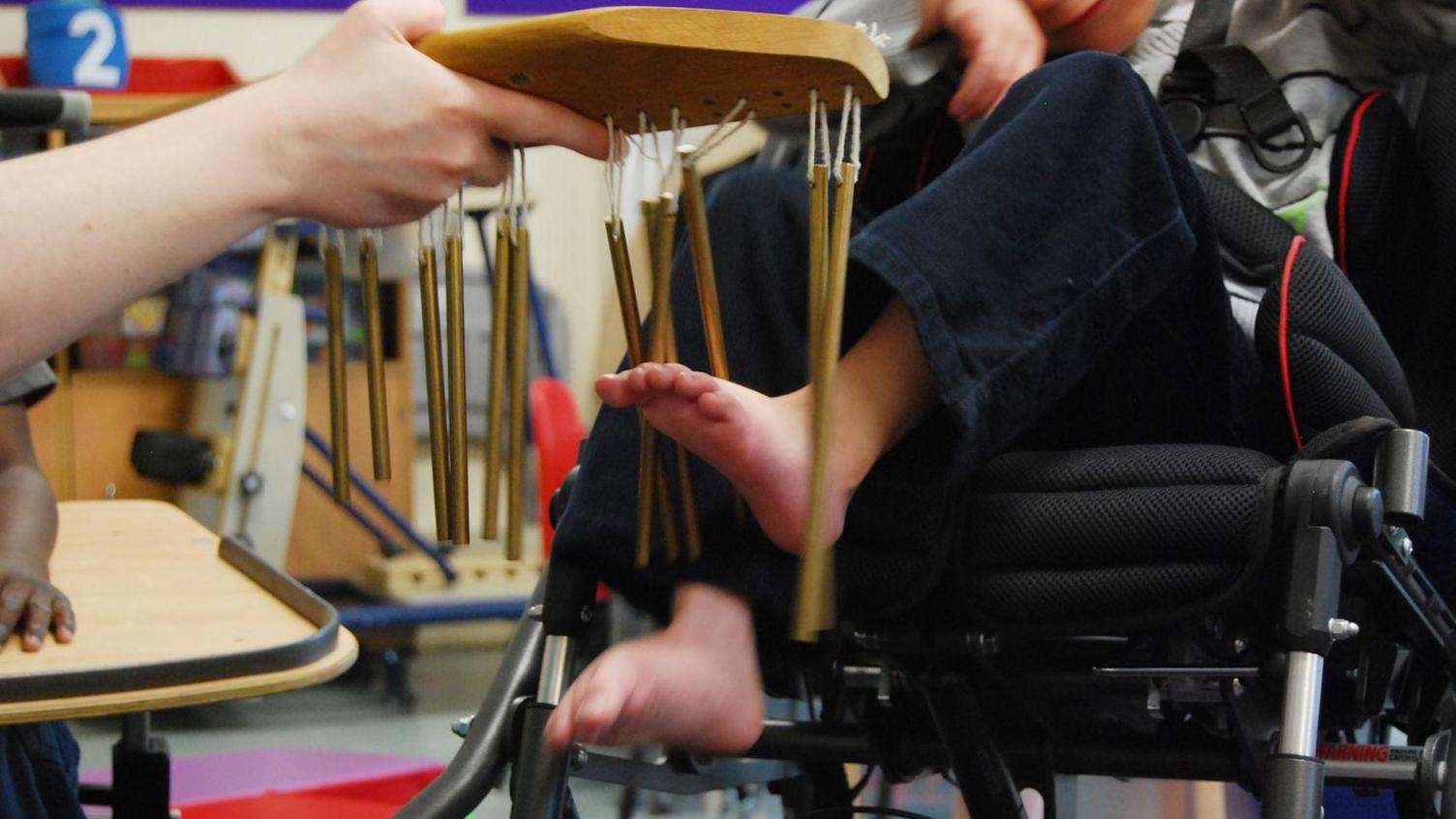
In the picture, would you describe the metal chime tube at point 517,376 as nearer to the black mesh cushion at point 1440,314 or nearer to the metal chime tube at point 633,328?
the metal chime tube at point 633,328

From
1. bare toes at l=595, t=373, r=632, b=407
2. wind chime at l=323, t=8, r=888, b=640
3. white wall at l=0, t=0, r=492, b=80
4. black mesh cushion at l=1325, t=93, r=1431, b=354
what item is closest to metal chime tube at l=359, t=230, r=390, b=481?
wind chime at l=323, t=8, r=888, b=640

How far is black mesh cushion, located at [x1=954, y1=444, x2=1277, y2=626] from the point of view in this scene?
91cm

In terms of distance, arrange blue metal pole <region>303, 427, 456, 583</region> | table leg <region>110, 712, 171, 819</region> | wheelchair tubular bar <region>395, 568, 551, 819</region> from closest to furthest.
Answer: wheelchair tubular bar <region>395, 568, 551, 819</region>, table leg <region>110, 712, 171, 819</region>, blue metal pole <region>303, 427, 456, 583</region>

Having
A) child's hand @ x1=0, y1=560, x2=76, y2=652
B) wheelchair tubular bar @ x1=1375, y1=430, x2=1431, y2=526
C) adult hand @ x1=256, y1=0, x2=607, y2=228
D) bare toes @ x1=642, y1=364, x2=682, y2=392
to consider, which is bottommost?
child's hand @ x1=0, y1=560, x2=76, y2=652

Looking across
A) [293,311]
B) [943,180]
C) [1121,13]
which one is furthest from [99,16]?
[943,180]

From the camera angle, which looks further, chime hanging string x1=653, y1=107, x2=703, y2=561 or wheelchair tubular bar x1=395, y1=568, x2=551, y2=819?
wheelchair tubular bar x1=395, y1=568, x2=551, y2=819

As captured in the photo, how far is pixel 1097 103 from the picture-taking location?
96cm

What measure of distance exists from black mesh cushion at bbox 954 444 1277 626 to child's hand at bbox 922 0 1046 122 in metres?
0.29

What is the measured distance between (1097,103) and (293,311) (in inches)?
89.4

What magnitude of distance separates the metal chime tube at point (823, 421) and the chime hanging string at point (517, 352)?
0.15 metres

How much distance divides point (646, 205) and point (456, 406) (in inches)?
5.5

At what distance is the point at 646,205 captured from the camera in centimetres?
80

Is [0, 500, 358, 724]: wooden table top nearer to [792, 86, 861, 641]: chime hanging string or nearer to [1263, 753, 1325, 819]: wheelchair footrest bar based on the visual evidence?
[792, 86, 861, 641]: chime hanging string

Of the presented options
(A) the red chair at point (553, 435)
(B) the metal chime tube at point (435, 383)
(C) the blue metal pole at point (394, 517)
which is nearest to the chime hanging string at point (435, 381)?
(B) the metal chime tube at point (435, 383)
